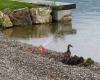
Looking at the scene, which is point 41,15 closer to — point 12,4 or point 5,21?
point 12,4

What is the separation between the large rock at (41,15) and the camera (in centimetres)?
3912

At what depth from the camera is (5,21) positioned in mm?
37125

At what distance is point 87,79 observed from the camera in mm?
16578

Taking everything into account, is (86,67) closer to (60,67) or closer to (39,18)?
(60,67)

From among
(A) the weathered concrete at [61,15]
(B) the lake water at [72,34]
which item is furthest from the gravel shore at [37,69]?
(A) the weathered concrete at [61,15]

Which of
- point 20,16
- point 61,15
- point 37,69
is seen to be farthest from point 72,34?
point 37,69

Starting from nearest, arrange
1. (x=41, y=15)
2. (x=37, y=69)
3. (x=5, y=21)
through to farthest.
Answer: (x=37, y=69) → (x=5, y=21) → (x=41, y=15)

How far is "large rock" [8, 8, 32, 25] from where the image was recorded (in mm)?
38062

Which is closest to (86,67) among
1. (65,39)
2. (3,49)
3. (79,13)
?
(3,49)

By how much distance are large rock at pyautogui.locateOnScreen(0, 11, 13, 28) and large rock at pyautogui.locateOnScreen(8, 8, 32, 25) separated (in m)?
0.59

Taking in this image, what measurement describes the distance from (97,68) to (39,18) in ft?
67.9

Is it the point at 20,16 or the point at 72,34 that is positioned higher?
the point at 20,16

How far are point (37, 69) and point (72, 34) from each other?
1694 centimetres

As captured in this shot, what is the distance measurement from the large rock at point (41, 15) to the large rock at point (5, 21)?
2612 millimetres
